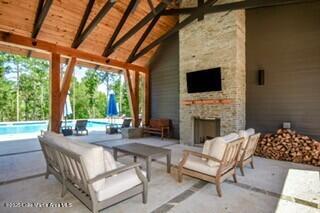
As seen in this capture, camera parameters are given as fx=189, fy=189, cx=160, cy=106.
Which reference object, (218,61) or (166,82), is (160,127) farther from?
(218,61)

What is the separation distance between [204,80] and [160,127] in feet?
9.37

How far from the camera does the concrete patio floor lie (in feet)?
8.42

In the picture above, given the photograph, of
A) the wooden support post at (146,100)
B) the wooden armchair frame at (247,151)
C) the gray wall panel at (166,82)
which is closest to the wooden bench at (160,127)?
the gray wall panel at (166,82)

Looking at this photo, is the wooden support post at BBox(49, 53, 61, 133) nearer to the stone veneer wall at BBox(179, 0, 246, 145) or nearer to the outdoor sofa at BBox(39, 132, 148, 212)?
the outdoor sofa at BBox(39, 132, 148, 212)

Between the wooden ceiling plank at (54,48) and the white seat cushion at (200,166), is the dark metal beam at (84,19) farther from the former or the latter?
the white seat cushion at (200,166)

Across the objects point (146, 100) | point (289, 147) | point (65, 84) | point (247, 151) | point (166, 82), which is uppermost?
point (166, 82)

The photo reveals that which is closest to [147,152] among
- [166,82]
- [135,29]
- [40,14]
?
[135,29]

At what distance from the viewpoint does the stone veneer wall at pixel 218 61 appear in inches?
229

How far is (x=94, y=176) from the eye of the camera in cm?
216

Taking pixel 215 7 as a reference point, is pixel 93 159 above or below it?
below

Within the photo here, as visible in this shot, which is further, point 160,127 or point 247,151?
point 160,127

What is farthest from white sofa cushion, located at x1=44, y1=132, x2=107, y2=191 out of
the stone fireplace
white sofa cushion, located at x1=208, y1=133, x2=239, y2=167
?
the stone fireplace

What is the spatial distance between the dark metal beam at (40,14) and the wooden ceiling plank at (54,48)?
306 mm

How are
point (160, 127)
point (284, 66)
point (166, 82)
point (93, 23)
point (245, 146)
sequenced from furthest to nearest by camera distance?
point (166, 82)
point (160, 127)
point (93, 23)
point (284, 66)
point (245, 146)
